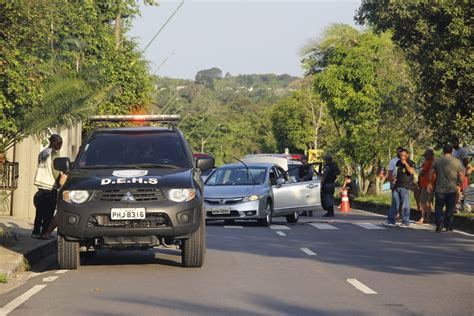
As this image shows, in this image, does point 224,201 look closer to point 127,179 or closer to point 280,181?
point 280,181

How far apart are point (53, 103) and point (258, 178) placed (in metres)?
9.66

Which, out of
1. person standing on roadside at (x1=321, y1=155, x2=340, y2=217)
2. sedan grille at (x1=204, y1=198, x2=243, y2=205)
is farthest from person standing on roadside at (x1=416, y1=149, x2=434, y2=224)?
person standing on roadside at (x1=321, y1=155, x2=340, y2=217)

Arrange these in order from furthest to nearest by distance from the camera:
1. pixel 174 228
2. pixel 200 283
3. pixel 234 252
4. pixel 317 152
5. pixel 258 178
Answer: pixel 317 152 → pixel 258 178 → pixel 234 252 → pixel 174 228 → pixel 200 283

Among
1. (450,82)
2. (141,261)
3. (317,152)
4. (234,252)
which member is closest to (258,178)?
(450,82)

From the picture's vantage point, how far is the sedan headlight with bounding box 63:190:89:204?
46.8ft

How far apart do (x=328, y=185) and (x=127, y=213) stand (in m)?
18.4

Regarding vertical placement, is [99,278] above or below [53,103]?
below

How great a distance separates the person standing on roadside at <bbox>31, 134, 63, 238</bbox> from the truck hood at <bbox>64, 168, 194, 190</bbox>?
3.61 meters

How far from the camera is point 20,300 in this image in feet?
38.3

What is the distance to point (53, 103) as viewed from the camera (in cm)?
1811

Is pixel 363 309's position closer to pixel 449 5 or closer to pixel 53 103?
pixel 53 103

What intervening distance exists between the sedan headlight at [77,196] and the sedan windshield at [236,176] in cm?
1267

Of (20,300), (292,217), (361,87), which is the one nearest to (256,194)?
(292,217)

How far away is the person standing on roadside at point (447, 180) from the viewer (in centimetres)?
2311
